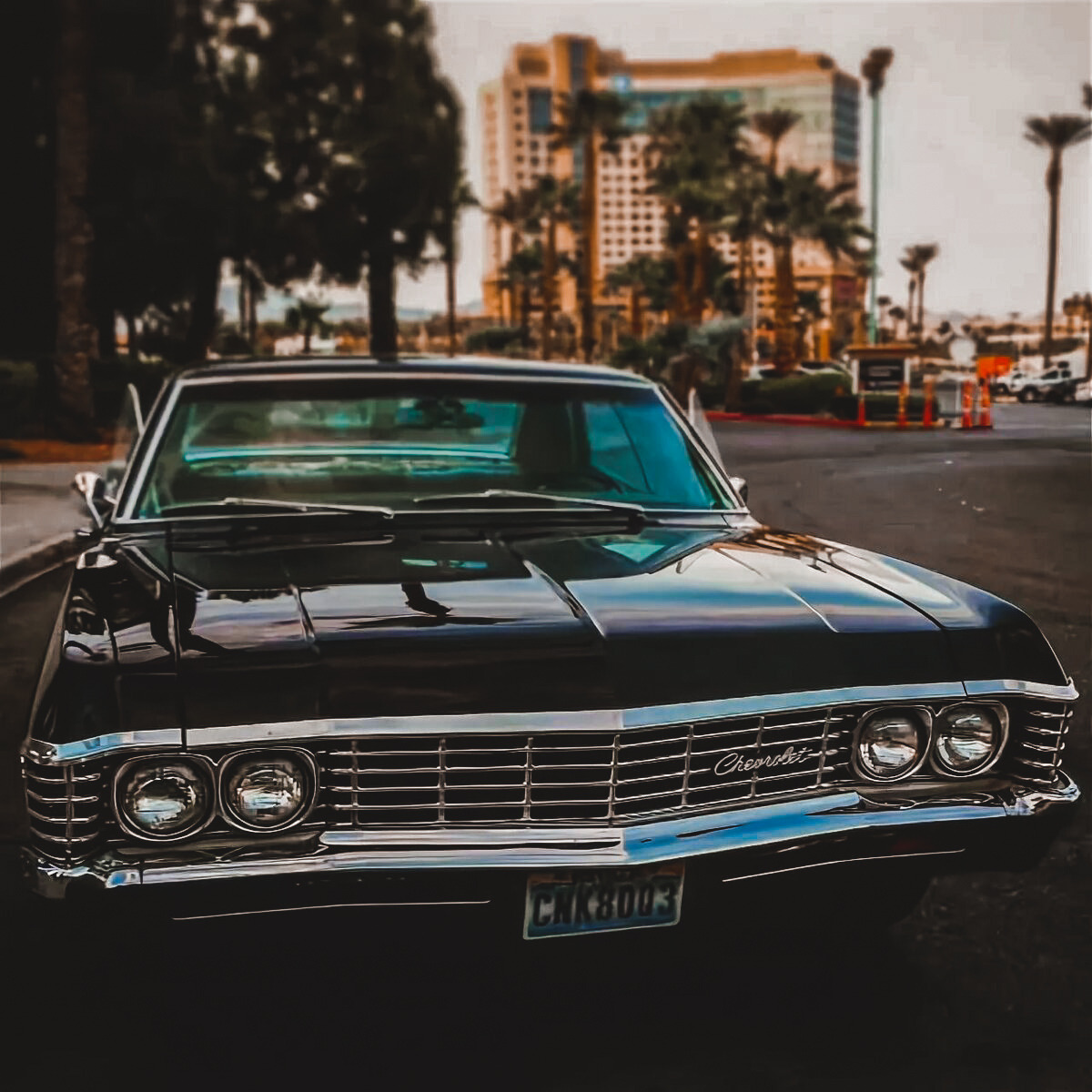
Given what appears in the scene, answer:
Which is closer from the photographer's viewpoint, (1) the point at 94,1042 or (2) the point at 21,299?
(1) the point at 94,1042

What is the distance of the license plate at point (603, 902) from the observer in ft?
9.55

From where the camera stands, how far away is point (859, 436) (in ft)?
100

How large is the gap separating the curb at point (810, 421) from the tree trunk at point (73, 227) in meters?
16.3

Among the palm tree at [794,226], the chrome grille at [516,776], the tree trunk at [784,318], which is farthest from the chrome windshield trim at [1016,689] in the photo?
the palm tree at [794,226]

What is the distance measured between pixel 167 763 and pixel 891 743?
141 cm

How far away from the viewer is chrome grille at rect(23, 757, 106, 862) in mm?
2818

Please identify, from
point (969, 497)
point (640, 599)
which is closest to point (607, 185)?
point (969, 497)

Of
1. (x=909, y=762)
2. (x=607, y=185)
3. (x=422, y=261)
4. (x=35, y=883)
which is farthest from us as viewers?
(x=607, y=185)

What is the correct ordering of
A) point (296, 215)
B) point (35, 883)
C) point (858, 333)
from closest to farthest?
point (35, 883) < point (296, 215) < point (858, 333)

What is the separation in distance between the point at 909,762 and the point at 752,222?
62.2 meters

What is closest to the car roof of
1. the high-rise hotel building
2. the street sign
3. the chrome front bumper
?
the chrome front bumper

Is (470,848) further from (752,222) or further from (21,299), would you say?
(752,222)

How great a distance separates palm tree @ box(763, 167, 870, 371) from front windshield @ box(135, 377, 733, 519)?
48.7m

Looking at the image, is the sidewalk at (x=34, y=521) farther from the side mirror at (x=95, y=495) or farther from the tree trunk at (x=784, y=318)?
the tree trunk at (x=784, y=318)
